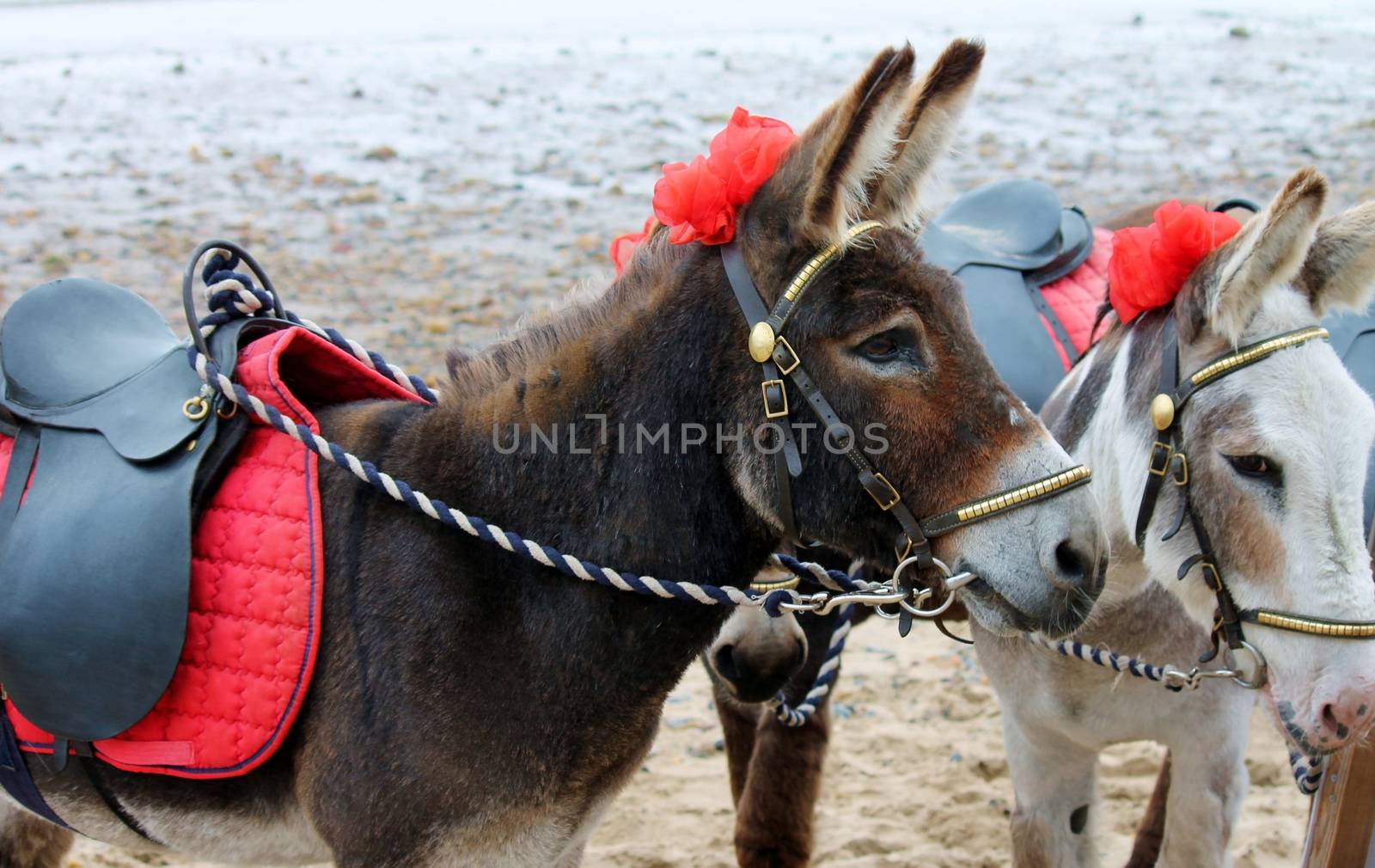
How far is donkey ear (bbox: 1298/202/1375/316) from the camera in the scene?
285 centimetres

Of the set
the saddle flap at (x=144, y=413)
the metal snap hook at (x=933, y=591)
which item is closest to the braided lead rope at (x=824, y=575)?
the metal snap hook at (x=933, y=591)

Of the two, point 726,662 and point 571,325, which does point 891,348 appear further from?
point 726,662

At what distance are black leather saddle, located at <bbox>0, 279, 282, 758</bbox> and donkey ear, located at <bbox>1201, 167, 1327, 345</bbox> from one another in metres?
2.17

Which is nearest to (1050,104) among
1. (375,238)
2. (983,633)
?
(375,238)

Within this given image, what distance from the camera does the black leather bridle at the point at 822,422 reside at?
226 centimetres

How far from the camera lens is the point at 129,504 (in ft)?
8.16

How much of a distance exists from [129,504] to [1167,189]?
417 inches

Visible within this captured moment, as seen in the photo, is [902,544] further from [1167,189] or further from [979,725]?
[1167,189]

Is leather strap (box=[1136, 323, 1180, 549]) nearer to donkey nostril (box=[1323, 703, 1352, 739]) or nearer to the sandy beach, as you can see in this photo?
donkey nostril (box=[1323, 703, 1352, 739])

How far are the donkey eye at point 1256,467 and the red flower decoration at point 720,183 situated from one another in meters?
1.23

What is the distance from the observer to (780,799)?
403 centimetres

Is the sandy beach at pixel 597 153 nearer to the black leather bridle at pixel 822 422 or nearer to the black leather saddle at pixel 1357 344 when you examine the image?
the black leather bridle at pixel 822 422

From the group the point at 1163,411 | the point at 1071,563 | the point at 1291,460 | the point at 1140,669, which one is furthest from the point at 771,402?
the point at 1140,669

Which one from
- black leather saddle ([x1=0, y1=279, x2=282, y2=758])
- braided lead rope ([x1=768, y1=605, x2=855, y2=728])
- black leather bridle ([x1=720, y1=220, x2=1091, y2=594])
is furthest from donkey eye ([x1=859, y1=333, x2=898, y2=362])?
braided lead rope ([x1=768, y1=605, x2=855, y2=728])
